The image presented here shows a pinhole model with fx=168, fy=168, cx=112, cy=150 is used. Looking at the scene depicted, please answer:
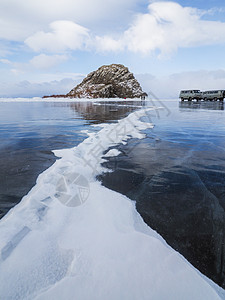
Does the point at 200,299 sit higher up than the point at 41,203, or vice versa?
the point at 41,203

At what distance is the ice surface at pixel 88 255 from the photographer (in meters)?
1.42

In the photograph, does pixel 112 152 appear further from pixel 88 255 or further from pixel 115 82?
pixel 115 82

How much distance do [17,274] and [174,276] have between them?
4.65 ft

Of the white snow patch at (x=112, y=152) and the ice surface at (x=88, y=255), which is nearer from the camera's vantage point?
the ice surface at (x=88, y=255)

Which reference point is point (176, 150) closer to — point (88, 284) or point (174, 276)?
point (174, 276)

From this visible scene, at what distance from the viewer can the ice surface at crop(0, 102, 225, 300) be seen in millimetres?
1419

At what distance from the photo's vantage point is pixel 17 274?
4.91 ft

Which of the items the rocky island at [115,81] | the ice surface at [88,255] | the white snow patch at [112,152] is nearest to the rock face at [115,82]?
the rocky island at [115,81]

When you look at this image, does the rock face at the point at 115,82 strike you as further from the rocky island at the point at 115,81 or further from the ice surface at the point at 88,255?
the ice surface at the point at 88,255

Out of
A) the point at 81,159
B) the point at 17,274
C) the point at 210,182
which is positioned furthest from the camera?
the point at 81,159

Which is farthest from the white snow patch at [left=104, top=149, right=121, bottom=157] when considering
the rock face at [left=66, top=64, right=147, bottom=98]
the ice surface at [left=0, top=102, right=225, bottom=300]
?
the rock face at [left=66, top=64, right=147, bottom=98]

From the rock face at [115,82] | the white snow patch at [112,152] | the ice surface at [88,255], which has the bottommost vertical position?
the ice surface at [88,255]

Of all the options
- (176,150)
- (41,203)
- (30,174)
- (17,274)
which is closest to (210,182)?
(176,150)

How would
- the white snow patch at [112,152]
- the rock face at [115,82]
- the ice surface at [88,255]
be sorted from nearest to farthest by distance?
the ice surface at [88,255], the white snow patch at [112,152], the rock face at [115,82]
